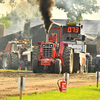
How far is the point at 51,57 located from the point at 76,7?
30843 millimetres

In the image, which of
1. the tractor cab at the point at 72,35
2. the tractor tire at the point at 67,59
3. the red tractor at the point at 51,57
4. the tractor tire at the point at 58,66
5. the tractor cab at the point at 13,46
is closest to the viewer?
the tractor tire at the point at 58,66

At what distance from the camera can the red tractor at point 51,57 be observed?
23438 millimetres

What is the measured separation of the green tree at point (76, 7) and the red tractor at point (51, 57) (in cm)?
2809

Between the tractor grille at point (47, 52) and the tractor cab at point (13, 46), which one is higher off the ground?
the tractor cab at point (13, 46)

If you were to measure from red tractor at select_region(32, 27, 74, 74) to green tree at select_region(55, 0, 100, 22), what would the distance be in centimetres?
2809

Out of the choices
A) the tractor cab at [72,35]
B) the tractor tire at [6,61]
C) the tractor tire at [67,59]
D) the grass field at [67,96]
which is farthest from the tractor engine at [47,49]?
the grass field at [67,96]

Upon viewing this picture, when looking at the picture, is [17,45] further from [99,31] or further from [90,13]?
[99,31]

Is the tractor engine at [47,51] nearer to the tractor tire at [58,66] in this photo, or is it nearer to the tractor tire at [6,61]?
the tractor tire at [58,66]

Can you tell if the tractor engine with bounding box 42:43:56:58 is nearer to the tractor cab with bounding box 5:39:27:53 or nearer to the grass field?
the tractor cab with bounding box 5:39:27:53

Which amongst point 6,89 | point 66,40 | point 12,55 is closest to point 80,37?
point 66,40

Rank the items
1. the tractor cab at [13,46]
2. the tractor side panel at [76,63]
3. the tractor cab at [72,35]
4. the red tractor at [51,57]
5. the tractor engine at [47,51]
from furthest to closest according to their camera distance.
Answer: the tractor cab at [13,46] < the tractor cab at [72,35] < the tractor side panel at [76,63] < the tractor engine at [47,51] < the red tractor at [51,57]

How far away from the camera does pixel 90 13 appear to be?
5725 centimetres

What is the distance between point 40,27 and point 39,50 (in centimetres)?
2620

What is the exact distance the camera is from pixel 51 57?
78.8 feet
